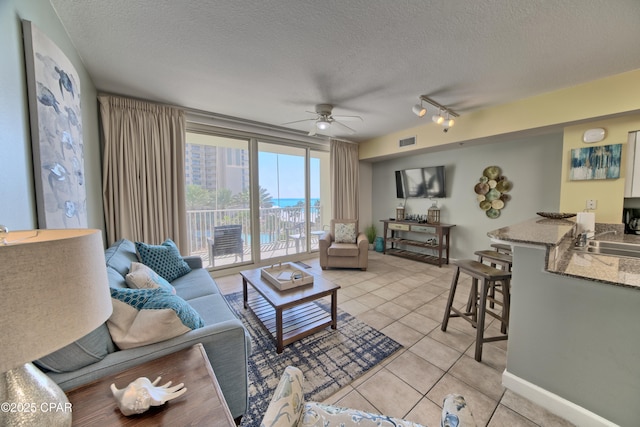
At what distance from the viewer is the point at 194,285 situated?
2.16 metres

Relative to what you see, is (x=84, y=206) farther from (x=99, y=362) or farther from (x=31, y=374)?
(x=31, y=374)

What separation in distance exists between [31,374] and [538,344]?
2.30 m

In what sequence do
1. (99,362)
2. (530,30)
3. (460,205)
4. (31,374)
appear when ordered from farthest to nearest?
(460,205) → (530,30) → (99,362) → (31,374)

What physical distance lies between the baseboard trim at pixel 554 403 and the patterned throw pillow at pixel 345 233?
107 inches

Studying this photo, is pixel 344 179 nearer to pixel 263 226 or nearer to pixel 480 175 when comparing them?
pixel 263 226

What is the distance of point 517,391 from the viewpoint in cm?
150

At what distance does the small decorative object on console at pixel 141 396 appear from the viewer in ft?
2.45

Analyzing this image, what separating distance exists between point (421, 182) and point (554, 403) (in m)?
3.65

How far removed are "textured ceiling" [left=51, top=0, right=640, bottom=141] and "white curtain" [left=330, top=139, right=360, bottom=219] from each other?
193cm

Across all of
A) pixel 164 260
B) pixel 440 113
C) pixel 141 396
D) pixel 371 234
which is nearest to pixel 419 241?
pixel 371 234

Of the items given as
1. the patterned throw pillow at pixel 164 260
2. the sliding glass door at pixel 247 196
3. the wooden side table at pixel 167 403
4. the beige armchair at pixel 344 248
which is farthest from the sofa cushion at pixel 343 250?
the wooden side table at pixel 167 403

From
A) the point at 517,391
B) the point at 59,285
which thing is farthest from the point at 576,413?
the point at 59,285

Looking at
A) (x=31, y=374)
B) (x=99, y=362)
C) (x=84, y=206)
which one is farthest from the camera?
(x=84, y=206)

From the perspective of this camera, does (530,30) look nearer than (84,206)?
Yes
